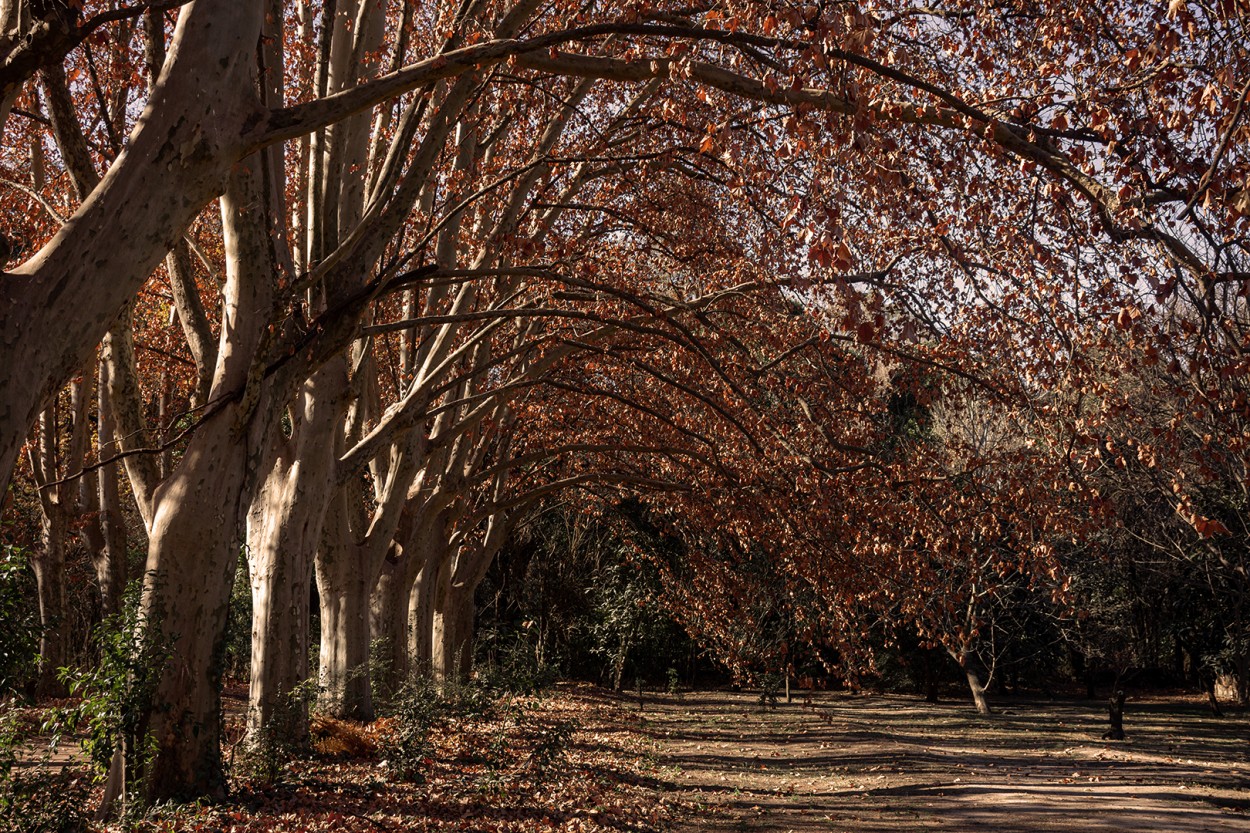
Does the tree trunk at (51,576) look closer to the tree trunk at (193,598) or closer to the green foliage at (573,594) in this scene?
the tree trunk at (193,598)

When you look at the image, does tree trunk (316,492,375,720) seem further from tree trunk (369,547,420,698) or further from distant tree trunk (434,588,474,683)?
distant tree trunk (434,588,474,683)

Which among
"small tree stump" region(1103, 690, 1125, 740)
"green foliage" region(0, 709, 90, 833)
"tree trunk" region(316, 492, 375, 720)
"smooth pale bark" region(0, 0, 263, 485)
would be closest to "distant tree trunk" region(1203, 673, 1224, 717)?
"small tree stump" region(1103, 690, 1125, 740)

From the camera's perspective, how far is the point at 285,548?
9039 mm

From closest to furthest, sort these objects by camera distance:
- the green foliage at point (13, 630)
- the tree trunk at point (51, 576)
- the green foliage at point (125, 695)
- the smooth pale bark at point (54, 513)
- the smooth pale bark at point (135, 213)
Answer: the smooth pale bark at point (135, 213)
the green foliage at point (13, 630)
the green foliage at point (125, 695)
the smooth pale bark at point (54, 513)
the tree trunk at point (51, 576)

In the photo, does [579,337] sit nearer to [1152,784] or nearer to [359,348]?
[359,348]

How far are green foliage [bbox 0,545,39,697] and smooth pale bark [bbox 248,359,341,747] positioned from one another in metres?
3.12

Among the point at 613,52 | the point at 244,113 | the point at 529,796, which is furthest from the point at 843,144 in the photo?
the point at 529,796

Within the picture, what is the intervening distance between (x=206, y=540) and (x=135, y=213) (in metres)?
2.59

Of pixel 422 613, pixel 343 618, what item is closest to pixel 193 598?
pixel 343 618

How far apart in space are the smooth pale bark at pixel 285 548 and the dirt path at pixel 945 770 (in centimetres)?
393

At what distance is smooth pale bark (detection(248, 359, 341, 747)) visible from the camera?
899 cm

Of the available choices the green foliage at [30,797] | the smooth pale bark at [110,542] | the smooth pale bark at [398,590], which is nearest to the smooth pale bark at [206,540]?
the green foliage at [30,797]

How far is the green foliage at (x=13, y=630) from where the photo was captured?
547cm

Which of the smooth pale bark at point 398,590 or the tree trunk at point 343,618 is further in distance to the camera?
the smooth pale bark at point 398,590
